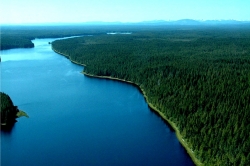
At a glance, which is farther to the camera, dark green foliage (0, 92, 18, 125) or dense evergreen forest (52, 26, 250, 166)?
dark green foliage (0, 92, 18, 125)

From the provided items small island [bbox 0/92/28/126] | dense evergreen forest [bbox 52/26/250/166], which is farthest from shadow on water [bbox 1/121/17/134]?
dense evergreen forest [bbox 52/26/250/166]

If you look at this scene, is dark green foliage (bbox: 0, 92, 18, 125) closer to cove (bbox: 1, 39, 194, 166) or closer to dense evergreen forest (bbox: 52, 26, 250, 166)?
cove (bbox: 1, 39, 194, 166)

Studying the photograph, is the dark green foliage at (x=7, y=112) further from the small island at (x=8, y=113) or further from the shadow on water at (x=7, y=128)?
→ the shadow on water at (x=7, y=128)

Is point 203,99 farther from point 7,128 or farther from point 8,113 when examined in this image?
point 8,113

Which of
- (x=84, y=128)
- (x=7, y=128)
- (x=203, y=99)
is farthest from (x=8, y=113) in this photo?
(x=203, y=99)

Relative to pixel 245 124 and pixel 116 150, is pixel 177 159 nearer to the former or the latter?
pixel 116 150

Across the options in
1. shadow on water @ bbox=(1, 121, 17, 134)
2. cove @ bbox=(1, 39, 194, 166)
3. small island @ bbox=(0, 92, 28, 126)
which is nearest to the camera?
cove @ bbox=(1, 39, 194, 166)

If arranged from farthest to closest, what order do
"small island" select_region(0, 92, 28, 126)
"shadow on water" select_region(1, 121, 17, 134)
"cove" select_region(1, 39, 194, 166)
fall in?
"small island" select_region(0, 92, 28, 126) < "shadow on water" select_region(1, 121, 17, 134) < "cove" select_region(1, 39, 194, 166)

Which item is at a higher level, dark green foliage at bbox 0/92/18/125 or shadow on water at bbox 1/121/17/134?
dark green foliage at bbox 0/92/18/125
